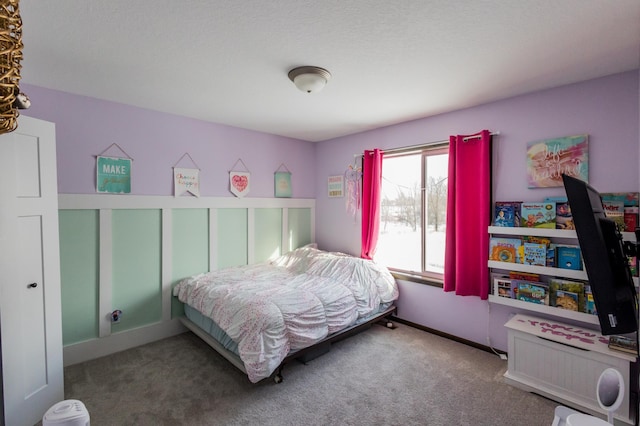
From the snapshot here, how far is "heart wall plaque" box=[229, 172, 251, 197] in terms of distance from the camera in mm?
3779

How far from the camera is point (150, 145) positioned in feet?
10.4

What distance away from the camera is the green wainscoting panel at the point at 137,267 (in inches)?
117

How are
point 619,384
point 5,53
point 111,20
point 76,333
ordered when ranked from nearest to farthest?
point 5,53 < point 619,384 < point 111,20 < point 76,333

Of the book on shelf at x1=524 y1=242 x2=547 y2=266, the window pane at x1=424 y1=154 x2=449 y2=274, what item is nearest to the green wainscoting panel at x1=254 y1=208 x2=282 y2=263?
the window pane at x1=424 y1=154 x2=449 y2=274

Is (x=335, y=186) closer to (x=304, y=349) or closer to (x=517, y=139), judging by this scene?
(x=517, y=139)

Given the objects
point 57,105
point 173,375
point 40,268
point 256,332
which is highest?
point 57,105

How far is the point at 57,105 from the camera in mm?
2625

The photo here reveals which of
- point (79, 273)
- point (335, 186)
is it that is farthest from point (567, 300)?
point (79, 273)

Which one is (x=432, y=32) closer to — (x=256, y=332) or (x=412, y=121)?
(x=412, y=121)

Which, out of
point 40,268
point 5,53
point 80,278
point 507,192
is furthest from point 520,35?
point 80,278

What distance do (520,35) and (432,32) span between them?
0.53 m

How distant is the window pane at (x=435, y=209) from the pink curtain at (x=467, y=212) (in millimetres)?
227

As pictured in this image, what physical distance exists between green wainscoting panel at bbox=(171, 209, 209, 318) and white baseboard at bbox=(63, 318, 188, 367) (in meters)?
0.15

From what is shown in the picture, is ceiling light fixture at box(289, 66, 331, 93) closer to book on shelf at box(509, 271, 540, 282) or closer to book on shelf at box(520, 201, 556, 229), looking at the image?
book on shelf at box(520, 201, 556, 229)
